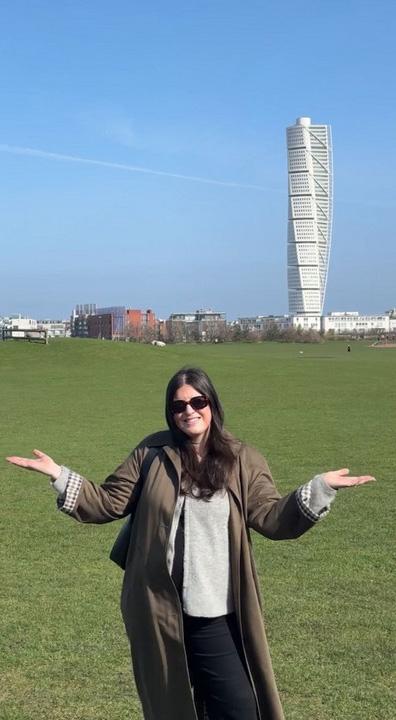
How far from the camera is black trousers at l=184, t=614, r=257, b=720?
298 cm

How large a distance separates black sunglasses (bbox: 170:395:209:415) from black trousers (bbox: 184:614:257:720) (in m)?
0.76

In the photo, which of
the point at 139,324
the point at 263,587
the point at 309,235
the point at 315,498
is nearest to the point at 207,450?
the point at 315,498

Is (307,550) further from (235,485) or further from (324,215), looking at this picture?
(324,215)

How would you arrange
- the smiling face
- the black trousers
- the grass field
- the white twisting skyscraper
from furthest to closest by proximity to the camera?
the white twisting skyscraper < the grass field < the smiling face < the black trousers

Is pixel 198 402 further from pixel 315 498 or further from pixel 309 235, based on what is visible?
pixel 309 235

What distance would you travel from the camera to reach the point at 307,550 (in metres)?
7.37

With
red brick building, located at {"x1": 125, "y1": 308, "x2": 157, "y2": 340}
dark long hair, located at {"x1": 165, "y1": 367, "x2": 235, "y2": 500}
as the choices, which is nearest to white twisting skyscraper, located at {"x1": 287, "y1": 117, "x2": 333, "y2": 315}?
red brick building, located at {"x1": 125, "y1": 308, "x2": 157, "y2": 340}

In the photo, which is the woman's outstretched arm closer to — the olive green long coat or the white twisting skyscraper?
the olive green long coat

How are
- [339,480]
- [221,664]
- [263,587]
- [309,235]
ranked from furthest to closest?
[309,235] → [263,587] → [339,480] → [221,664]

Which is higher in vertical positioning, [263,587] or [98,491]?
[98,491]

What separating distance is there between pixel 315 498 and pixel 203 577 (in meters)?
0.50

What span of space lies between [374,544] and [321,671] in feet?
10.0

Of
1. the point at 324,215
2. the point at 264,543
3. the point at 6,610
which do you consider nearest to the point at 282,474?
the point at 264,543

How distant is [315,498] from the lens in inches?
120
